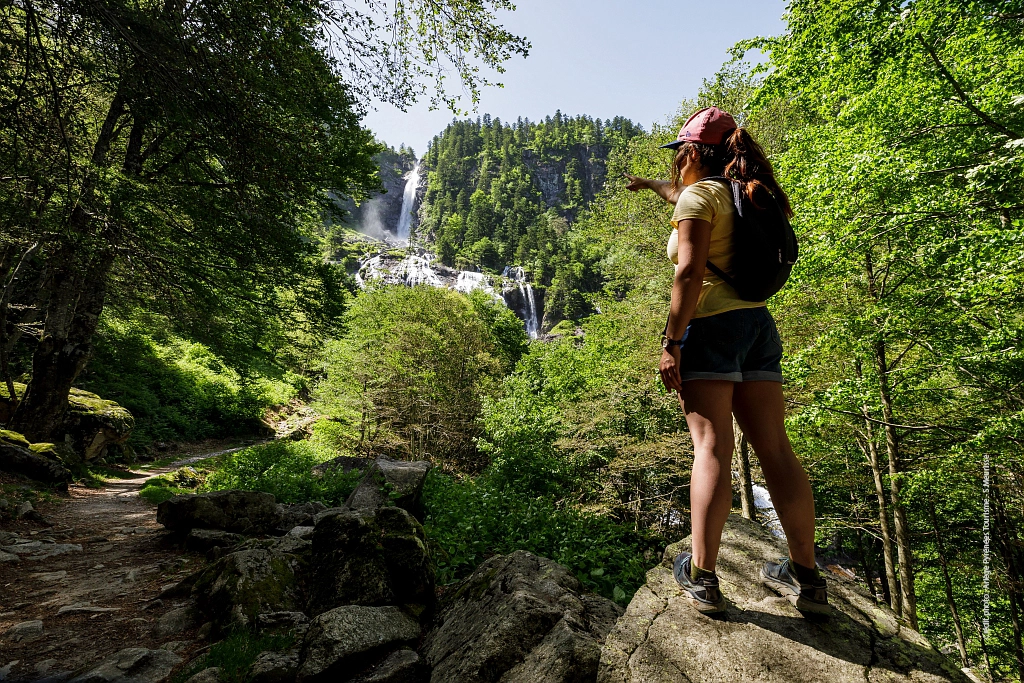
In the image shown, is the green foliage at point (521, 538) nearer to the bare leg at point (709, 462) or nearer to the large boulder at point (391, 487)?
the large boulder at point (391, 487)

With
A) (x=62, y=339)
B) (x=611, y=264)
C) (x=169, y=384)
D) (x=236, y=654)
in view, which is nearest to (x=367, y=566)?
(x=236, y=654)

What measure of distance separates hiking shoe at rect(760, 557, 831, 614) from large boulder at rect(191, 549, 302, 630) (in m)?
3.60

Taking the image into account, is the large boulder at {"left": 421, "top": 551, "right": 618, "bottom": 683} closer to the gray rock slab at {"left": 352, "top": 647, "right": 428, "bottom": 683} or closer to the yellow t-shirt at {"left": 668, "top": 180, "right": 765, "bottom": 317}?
the gray rock slab at {"left": 352, "top": 647, "right": 428, "bottom": 683}

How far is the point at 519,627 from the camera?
8.80ft

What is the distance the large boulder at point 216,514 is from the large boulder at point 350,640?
12.0 feet

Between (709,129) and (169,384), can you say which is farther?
(169,384)

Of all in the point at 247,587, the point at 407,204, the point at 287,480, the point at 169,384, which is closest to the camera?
the point at 247,587

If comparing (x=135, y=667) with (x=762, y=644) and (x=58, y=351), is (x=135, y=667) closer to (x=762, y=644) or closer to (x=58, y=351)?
(x=762, y=644)

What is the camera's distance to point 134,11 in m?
4.02

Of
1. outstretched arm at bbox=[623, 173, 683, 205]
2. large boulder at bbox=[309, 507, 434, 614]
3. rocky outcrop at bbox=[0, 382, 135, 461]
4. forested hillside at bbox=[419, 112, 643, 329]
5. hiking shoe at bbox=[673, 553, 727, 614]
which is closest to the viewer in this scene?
hiking shoe at bbox=[673, 553, 727, 614]

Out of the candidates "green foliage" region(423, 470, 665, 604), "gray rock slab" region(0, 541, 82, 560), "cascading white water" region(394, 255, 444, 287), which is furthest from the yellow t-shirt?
"cascading white water" region(394, 255, 444, 287)

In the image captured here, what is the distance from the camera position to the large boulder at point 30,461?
793 centimetres

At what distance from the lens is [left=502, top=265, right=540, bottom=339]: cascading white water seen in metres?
55.9

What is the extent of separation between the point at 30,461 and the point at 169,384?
1307 cm
